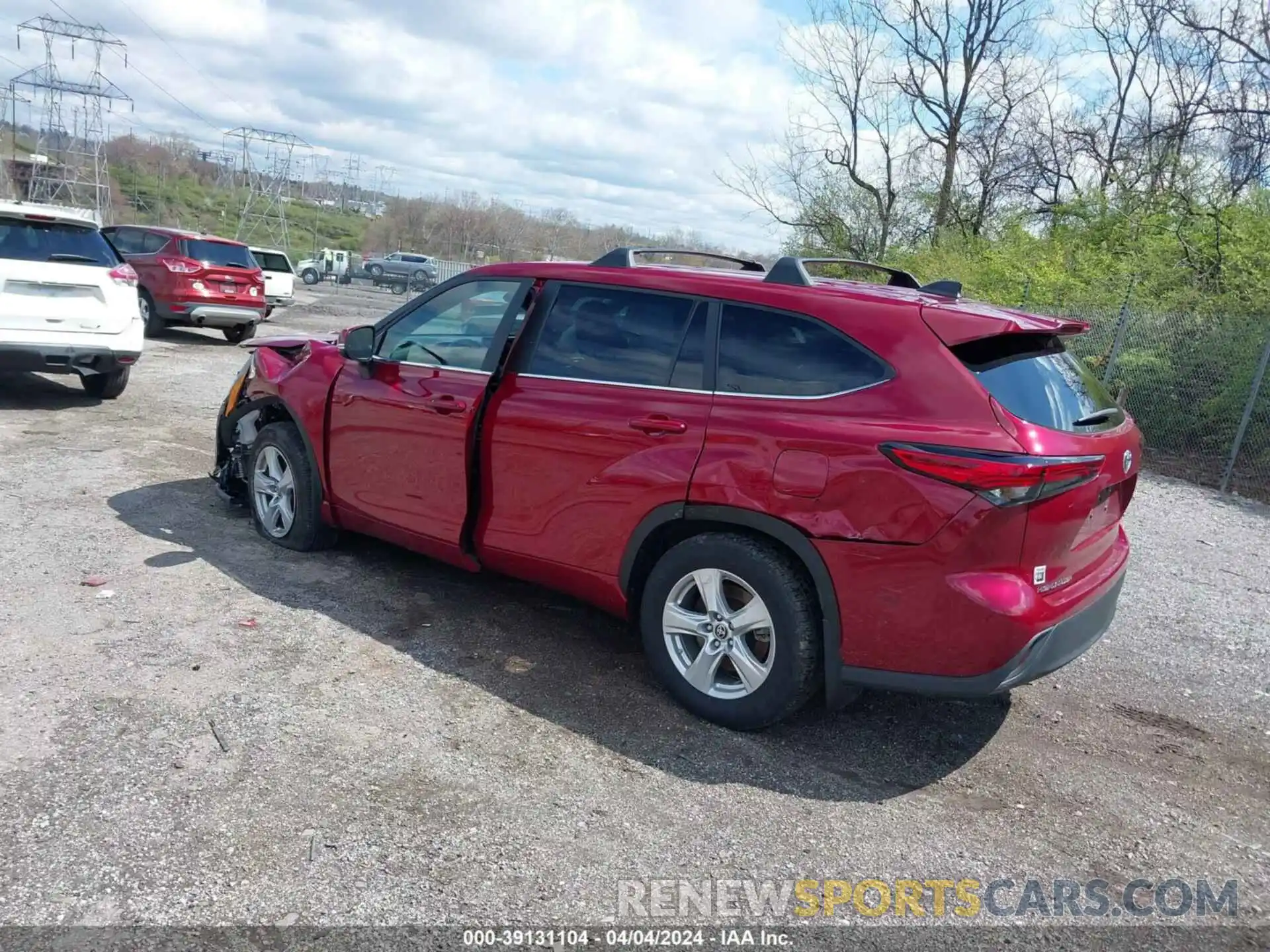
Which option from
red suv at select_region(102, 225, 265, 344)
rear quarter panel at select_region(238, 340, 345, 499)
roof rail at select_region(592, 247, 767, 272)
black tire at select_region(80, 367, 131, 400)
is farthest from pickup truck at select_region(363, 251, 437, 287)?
roof rail at select_region(592, 247, 767, 272)

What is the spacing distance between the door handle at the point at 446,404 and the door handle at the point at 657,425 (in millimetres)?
972

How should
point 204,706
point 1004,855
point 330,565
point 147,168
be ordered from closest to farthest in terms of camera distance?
1. point 1004,855
2. point 204,706
3. point 330,565
4. point 147,168

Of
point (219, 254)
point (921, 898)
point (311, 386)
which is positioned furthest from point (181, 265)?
point (921, 898)

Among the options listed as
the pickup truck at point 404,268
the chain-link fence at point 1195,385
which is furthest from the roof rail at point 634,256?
the pickup truck at point 404,268

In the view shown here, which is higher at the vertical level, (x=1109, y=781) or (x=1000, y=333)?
(x=1000, y=333)

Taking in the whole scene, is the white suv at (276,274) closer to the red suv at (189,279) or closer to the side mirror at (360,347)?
the red suv at (189,279)

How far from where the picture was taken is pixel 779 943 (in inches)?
106

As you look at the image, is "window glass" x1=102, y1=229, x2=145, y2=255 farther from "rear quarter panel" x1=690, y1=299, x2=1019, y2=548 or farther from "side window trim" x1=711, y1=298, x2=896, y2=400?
"rear quarter panel" x1=690, y1=299, x2=1019, y2=548

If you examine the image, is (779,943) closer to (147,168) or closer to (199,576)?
(199,576)

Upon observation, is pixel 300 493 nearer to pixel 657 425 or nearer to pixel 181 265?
pixel 657 425

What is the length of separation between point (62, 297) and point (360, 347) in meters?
5.04

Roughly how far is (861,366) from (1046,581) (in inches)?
39.4

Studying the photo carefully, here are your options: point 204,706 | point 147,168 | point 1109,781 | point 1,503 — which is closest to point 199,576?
point 204,706

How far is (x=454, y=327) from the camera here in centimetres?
477
